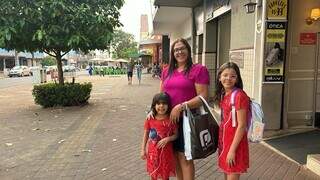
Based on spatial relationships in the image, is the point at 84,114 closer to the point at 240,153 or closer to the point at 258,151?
the point at 258,151

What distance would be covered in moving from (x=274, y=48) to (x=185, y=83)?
4.28 metres

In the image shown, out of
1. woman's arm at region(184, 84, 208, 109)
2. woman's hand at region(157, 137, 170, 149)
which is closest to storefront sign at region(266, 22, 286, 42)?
woman's arm at region(184, 84, 208, 109)

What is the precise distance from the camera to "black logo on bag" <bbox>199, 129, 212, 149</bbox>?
4110 millimetres

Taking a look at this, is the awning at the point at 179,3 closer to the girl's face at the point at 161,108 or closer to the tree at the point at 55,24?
the tree at the point at 55,24

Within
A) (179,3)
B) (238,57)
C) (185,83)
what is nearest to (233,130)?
(185,83)

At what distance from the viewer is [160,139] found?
432 cm

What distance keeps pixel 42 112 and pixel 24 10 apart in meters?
2.96

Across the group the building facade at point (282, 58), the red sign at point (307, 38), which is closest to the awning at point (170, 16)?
the building facade at point (282, 58)

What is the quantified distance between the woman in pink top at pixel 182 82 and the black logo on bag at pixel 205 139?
260 millimetres

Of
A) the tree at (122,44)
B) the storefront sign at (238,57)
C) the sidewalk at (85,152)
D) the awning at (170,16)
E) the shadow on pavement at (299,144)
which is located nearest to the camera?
the sidewalk at (85,152)

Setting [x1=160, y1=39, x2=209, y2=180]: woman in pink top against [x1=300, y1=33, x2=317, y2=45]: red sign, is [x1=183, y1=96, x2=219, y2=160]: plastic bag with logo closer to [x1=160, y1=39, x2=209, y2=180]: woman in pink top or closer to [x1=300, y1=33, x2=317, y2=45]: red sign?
[x1=160, y1=39, x2=209, y2=180]: woman in pink top

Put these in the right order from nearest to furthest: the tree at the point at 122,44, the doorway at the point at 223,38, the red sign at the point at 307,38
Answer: the red sign at the point at 307,38
the doorway at the point at 223,38
the tree at the point at 122,44

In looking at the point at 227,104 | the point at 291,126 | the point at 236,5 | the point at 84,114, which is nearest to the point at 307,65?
the point at 291,126

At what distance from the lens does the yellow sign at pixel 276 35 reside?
800 cm
